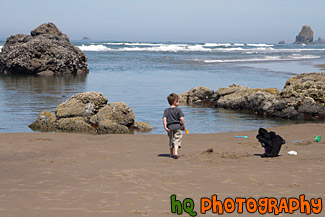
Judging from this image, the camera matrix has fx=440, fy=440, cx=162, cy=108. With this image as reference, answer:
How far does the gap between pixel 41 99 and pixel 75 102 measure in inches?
227

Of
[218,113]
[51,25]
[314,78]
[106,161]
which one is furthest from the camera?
[51,25]

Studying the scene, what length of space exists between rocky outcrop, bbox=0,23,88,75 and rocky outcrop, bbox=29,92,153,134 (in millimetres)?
21401

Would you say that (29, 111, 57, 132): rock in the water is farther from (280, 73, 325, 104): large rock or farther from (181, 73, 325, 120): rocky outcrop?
(280, 73, 325, 104): large rock

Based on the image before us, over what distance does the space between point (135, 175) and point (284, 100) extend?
12079 mm

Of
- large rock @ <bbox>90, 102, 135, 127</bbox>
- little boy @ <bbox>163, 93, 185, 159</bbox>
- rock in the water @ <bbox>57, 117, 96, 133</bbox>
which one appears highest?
little boy @ <bbox>163, 93, 185, 159</bbox>

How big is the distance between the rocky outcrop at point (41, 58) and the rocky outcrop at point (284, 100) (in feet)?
60.4

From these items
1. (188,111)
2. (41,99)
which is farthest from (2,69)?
(188,111)

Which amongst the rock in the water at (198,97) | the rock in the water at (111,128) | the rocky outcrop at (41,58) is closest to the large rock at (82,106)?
the rock in the water at (111,128)

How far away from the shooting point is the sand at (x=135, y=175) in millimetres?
5539

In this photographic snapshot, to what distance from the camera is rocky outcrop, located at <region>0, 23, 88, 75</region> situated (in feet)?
115

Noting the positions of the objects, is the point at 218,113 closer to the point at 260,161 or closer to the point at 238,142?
the point at 238,142

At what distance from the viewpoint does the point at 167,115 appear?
915 centimetres

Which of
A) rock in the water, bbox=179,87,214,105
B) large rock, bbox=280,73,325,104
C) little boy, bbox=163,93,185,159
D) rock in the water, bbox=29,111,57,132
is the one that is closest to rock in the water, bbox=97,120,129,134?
rock in the water, bbox=29,111,57,132

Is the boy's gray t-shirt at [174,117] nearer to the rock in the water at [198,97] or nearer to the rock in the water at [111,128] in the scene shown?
the rock in the water at [111,128]
